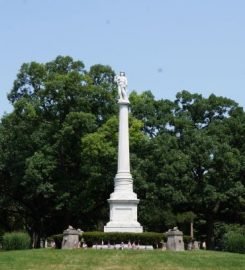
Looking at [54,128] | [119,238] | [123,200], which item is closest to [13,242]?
[119,238]

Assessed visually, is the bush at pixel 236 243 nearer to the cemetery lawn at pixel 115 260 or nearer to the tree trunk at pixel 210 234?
the cemetery lawn at pixel 115 260

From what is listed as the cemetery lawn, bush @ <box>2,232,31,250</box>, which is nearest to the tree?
bush @ <box>2,232,31,250</box>

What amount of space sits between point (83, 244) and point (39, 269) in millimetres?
10587

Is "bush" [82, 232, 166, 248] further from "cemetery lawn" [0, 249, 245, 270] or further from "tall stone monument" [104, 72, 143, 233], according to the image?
"cemetery lawn" [0, 249, 245, 270]

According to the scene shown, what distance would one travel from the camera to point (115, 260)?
2989cm

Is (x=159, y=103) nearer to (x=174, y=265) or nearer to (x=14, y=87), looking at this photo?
(x=14, y=87)

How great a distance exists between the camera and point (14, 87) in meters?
57.7

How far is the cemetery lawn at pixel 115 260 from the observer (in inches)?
1112

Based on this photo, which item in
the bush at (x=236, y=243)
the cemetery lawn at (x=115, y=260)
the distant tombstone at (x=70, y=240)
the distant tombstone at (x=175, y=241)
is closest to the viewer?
the cemetery lawn at (x=115, y=260)

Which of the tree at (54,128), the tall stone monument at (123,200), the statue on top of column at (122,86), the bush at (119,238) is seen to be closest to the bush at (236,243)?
the bush at (119,238)

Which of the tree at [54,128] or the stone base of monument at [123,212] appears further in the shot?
the tree at [54,128]

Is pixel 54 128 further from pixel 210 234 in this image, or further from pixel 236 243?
pixel 236 243

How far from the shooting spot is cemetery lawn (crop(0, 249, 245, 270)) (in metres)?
28.2

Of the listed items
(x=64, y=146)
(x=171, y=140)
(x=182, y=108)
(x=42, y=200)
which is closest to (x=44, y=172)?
(x=64, y=146)
